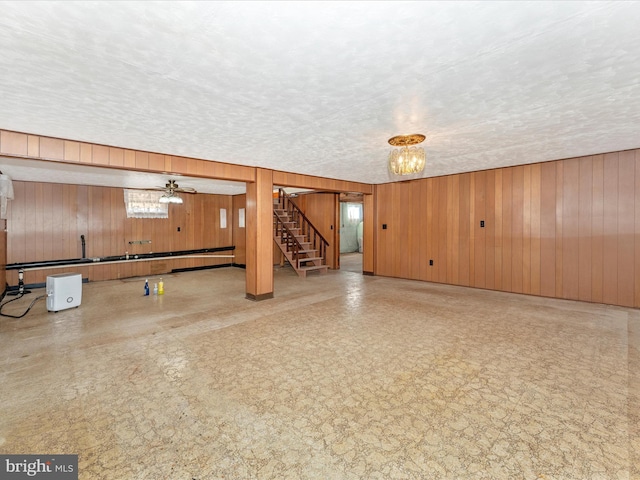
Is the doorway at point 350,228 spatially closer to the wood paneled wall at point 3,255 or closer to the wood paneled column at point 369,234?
the wood paneled column at point 369,234

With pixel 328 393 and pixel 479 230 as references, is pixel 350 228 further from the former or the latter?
pixel 328 393

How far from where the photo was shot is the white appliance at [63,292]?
458 centimetres

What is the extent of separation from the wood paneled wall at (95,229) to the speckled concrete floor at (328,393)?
311 centimetres

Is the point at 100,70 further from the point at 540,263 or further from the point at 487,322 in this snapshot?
the point at 540,263

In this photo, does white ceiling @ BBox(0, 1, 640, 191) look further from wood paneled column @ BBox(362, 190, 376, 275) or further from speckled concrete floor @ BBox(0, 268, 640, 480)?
wood paneled column @ BBox(362, 190, 376, 275)

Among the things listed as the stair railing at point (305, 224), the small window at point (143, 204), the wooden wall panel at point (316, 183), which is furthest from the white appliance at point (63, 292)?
the stair railing at point (305, 224)

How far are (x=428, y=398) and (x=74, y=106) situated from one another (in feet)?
12.7

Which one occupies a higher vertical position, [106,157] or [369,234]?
[106,157]

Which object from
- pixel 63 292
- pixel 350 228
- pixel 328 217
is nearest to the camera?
pixel 63 292

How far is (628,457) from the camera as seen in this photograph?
5.62 feet

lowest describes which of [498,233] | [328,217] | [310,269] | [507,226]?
[310,269]

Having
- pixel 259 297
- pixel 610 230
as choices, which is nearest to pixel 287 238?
pixel 259 297

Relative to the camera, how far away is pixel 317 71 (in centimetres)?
208

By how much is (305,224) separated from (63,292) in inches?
245
